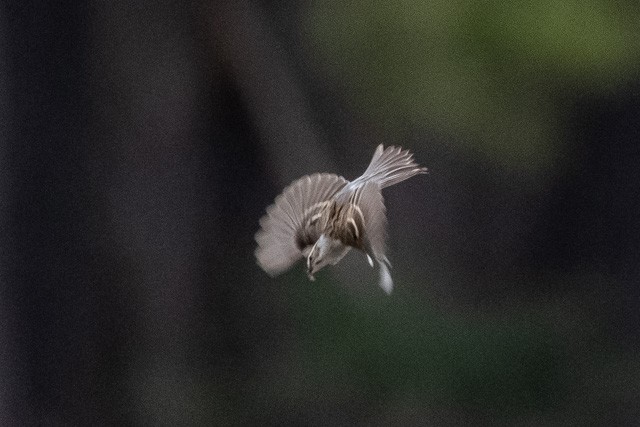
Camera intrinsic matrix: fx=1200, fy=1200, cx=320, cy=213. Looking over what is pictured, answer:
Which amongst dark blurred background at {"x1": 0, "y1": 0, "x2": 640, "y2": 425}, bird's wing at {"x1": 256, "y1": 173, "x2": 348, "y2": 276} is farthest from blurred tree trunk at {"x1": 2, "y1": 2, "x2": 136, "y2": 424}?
bird's wing at {"x1": 256, "y1": 173, "x2": 348, "y2": 276}

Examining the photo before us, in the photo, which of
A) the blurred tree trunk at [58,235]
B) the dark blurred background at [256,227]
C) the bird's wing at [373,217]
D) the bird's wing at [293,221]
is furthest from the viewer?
the blurred tree trunk at [58,235]

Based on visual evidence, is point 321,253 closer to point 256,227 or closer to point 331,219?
point 331,219

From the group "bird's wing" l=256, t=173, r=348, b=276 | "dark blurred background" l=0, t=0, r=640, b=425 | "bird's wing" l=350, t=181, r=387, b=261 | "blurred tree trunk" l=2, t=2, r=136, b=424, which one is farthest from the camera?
"blurred tree trunk" l=2, t=2, r=136, b=424

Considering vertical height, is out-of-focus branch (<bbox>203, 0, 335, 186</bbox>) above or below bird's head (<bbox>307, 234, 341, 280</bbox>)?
above

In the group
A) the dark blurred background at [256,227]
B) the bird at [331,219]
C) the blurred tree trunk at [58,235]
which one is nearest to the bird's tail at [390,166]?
the bird at [331,219]

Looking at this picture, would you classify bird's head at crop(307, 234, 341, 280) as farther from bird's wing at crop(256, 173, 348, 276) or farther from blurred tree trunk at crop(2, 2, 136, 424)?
blurred tree trunk at crop(2, 2, 136, 424)

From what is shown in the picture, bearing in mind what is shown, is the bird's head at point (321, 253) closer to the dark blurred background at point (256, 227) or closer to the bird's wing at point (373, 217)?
the bird's wing at point (373, 217)
